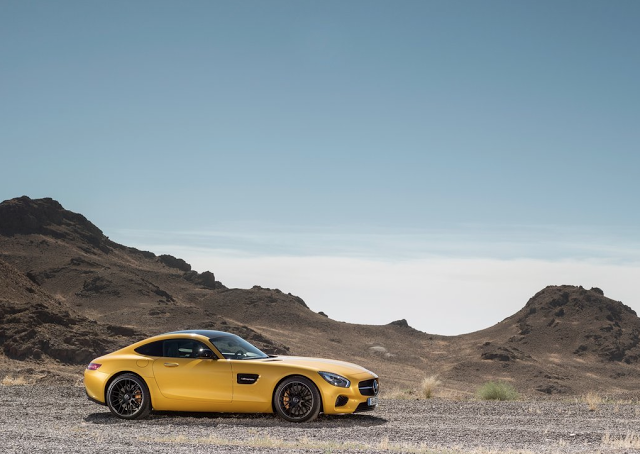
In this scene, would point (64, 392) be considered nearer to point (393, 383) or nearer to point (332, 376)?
point (332, 376)

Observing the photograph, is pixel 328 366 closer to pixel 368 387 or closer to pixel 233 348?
Result: pixel 368 387

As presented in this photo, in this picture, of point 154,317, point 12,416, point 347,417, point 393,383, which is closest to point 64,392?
point 12,416

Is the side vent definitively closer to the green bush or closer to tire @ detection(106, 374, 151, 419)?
tire @ detection(106, 374, 151, 419)

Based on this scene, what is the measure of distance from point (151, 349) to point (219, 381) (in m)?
1.50

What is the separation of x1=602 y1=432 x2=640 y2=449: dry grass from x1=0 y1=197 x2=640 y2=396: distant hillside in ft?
129

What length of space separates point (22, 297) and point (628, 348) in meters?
58.7

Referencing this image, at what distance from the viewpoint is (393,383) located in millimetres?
53031

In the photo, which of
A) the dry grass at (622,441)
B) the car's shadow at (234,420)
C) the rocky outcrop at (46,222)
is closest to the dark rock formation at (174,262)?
the rocky outcrop at (46,222)

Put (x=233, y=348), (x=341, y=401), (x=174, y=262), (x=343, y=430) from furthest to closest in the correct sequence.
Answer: (x=174, y=262) → (x=233, y=348) → (x=341, y=401) → (x=343, y=430)

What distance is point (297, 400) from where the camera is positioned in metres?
12.6

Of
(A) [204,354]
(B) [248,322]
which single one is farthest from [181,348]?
(B) [248,322]

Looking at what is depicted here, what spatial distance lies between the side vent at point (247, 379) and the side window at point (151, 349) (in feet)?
5.32

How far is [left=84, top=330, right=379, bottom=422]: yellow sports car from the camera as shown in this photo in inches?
493

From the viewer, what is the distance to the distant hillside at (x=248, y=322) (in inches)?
2031
